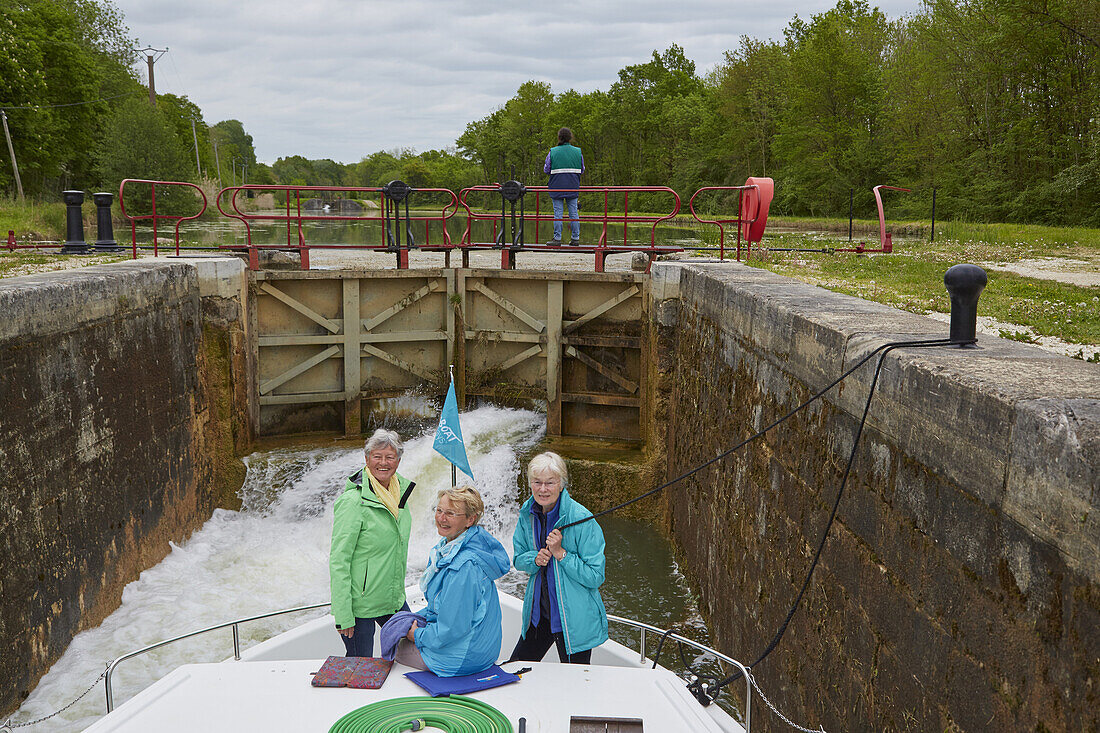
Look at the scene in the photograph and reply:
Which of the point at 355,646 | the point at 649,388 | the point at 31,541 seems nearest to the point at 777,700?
the point at 355,646

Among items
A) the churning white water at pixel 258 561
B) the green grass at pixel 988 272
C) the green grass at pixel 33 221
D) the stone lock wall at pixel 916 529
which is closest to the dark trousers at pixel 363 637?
the stone lock wall at pixel 916 529

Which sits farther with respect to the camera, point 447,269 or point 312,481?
point 447,269

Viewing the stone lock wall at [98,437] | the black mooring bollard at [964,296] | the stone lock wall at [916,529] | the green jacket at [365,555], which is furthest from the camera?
the stone lock wall at [98,437]

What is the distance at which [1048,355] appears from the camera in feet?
12.3

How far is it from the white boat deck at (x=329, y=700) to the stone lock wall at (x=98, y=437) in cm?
277

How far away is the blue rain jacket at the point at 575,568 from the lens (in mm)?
3922

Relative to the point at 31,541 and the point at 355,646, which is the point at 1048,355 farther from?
the point at 31,541

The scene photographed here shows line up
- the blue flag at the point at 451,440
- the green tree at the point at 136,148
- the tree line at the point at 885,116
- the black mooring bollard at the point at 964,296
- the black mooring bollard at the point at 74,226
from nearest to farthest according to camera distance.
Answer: the black mooring bollard at the point at 964,296 → the blue flag at the point at 451,440 → the black mooring bollard at the point at 74,226 → the tree line at the point at 885,116 → the green tree at the point at 136,148

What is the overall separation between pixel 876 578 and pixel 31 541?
536 centimetres

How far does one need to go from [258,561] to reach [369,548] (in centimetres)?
510

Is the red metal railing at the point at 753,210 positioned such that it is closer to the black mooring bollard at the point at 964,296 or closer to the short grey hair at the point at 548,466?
the black mooring bollard at the point at 964,296

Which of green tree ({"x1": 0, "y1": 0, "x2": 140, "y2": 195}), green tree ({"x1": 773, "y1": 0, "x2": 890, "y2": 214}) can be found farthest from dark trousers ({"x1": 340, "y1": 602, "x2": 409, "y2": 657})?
green tree ({"x1": 773, "y1": 0, "x2": 890, "y2": 214})

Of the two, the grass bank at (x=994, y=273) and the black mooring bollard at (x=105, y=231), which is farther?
the black mooring bollard at (x=105, y=231)

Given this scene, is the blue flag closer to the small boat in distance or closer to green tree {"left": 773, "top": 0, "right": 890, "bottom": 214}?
the small boat in distance
